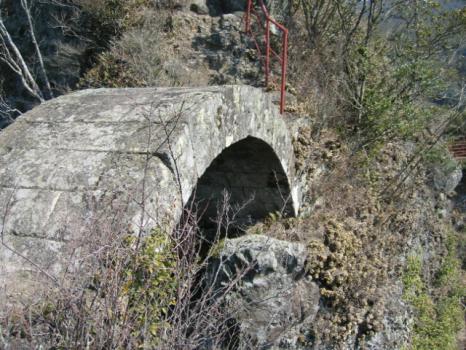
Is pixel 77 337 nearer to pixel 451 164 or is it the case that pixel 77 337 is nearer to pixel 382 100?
pixel 382 100

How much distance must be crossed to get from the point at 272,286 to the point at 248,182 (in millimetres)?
1760

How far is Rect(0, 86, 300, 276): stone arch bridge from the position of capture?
2.79m

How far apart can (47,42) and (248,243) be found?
7787 mm

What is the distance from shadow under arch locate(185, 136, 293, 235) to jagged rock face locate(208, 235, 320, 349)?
2.32 feet

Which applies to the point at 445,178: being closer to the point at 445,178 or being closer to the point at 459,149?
the point at 445,178

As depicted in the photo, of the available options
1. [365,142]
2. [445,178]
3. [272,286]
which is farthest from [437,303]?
[272,286]

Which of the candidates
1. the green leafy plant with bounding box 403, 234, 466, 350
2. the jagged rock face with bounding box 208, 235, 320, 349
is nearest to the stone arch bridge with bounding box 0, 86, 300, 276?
the jagged rock face with bounding box 208, 235, 320, 349

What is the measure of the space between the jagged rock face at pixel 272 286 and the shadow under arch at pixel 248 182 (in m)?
0.71

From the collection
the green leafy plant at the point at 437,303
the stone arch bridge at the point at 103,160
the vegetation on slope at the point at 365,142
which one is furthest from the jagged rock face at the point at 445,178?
the stone arch bridge at the point at 103,160

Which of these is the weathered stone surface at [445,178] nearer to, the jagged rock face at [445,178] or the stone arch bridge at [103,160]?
the jagged rock face at [445,178]

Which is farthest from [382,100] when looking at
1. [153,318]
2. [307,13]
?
[153,318]

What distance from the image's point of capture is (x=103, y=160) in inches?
127

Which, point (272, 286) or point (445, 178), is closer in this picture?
point (272, 286)

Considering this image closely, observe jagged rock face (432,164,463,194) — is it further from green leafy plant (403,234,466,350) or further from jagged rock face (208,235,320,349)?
jagged rock face (208,235,320,349)
